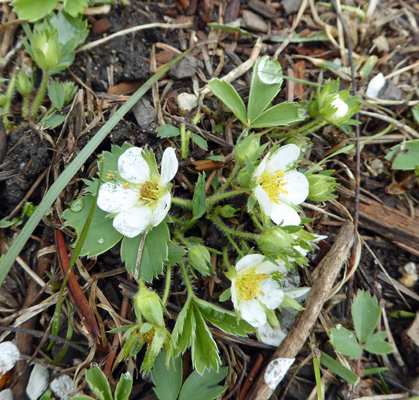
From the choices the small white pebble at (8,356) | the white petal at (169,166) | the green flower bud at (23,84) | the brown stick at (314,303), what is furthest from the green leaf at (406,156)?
the small white pebble at (8,356)

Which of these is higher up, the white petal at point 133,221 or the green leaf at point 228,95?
the green leaf at point 228,95

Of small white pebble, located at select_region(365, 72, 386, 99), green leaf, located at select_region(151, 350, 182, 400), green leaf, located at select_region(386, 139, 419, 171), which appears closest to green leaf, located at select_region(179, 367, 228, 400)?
green leaf, located at select_region(151, 350, 182, 400)

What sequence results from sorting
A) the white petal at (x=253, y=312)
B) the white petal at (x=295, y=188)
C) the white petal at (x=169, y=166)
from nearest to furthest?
1. the white petal at (x=169, y=166)
2. the white petal at (x=253, y=312)
3. the white petal at (x=295, y=188)

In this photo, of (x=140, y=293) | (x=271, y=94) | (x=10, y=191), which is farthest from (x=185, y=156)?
(x=10, y=191)

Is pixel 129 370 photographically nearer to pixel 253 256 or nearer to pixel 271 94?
pixel 253 256

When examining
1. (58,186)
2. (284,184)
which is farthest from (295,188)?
(58,186)

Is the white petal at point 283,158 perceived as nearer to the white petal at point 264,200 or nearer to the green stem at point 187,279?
the white petal at point 264,200

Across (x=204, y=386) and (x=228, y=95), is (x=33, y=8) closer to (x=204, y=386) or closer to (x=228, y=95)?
(x=228, y=95)
